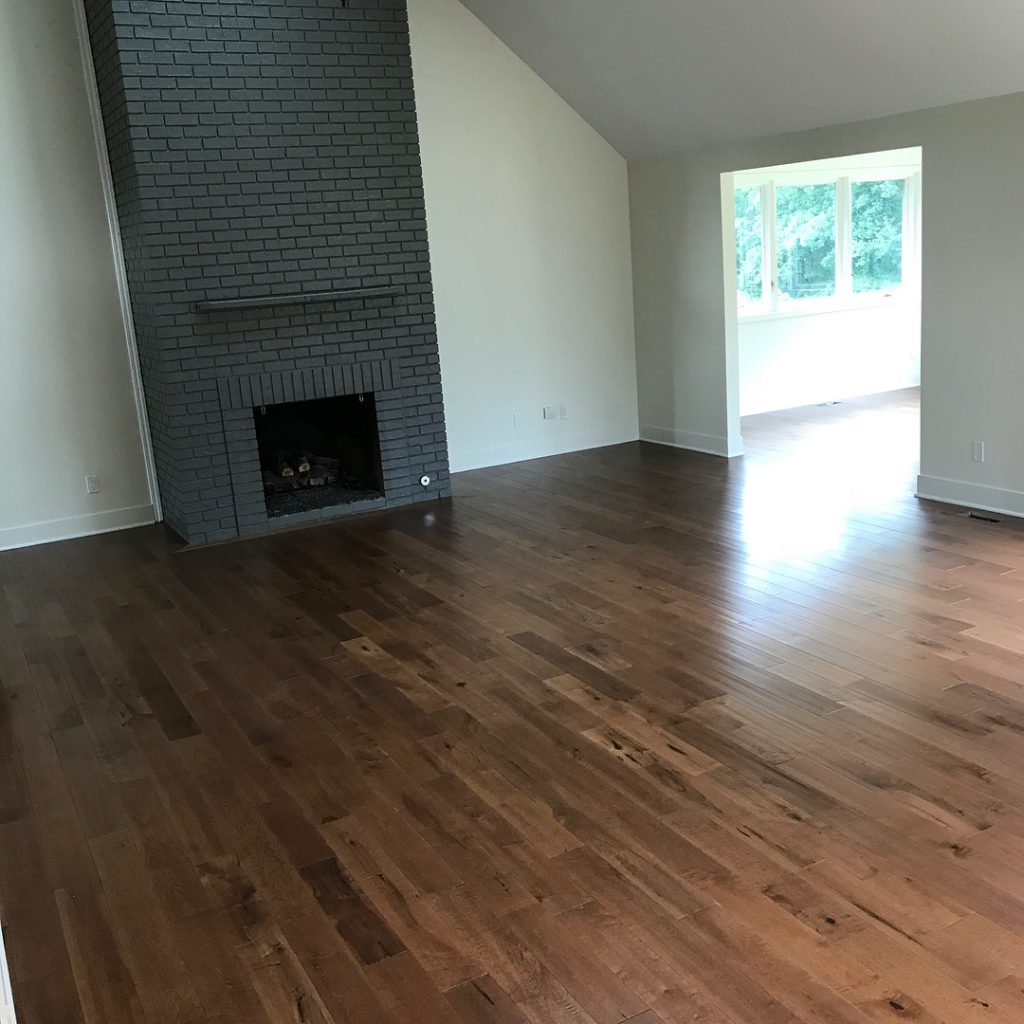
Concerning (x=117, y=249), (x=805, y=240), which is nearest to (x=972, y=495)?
(x=805, y=240)

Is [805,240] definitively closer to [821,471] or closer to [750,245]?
[750,245]

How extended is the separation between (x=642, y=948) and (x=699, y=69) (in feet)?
16.8

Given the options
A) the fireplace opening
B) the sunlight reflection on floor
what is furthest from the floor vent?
the fireplace opening

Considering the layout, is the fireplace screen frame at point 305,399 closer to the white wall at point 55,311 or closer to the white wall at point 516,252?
the white wall at point 55,311

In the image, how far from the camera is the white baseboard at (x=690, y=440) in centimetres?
A: 720

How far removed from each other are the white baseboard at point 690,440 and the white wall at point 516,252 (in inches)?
8.8

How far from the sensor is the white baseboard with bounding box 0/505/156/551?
5969 millimetres

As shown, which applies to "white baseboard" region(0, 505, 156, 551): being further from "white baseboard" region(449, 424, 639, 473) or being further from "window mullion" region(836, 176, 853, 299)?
"window mullion" region(836, 176, 853, 299)

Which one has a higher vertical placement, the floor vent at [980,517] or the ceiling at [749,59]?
the ceiling at [749,59]

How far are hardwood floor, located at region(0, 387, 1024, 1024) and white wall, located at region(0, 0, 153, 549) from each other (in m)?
0.90

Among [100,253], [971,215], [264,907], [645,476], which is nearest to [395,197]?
[100,253]

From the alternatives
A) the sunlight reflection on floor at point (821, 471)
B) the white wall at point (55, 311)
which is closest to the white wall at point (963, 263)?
the sunlight reflection on floor at point (821, 471)

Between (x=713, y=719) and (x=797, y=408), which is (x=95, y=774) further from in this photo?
(x=797, y=408)

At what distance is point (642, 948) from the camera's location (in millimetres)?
2264
